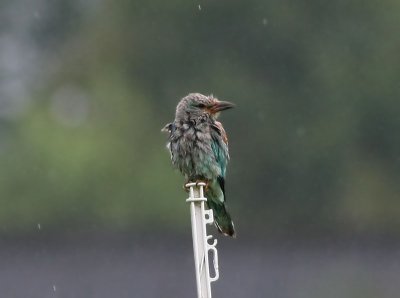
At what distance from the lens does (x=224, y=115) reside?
862 inches

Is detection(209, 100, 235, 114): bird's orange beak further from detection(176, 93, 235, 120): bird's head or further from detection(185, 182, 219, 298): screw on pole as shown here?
detection(185, 182, 219, 298): screw on pole

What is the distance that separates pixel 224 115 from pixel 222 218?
45.5 feet

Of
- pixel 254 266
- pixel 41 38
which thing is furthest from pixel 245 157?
pixel 254 266

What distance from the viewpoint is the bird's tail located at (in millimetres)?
7863

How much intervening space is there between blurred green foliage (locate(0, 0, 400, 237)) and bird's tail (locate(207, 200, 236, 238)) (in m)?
12.4

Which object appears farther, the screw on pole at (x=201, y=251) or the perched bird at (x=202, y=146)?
the perched bird at (x=202, y=146)

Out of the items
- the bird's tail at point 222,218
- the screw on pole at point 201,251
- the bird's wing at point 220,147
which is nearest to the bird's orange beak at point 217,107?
the bird's wing at point 220,147

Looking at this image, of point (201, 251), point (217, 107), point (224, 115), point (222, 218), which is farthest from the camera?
point (224, 115)

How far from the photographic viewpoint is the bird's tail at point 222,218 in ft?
25.8

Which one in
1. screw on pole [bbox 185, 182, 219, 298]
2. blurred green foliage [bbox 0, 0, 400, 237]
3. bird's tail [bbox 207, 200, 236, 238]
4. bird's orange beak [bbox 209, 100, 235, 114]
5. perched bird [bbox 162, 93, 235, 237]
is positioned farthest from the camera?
blurred green foliage [bbox 0, 0, 400, 237]

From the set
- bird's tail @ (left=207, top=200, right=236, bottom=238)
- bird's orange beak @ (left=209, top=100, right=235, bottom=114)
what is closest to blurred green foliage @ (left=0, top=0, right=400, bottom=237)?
bird's orange beak @ (left=209, top=100, right=235, bottom=114)

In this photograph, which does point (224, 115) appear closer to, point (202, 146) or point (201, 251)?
point (202, 146)

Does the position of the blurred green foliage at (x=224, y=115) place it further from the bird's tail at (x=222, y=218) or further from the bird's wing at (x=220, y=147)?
the bird's tail at (x=222, y=218)

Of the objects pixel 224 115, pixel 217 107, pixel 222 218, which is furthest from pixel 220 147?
pixel 224 115
